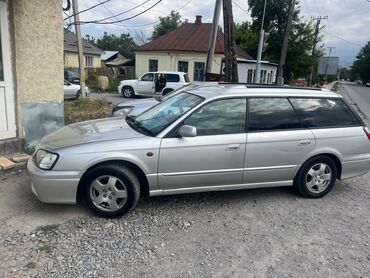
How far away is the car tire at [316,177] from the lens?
4.55m

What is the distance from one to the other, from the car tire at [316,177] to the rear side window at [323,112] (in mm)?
495

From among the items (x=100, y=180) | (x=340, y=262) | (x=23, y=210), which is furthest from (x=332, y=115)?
(x=23, y=210)

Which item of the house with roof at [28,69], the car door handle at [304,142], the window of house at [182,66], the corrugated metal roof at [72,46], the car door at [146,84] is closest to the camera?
the car door handle at [304,142]

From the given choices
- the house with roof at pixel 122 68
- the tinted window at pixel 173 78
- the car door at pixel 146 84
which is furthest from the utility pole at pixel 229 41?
the house with roof at pixel 122 68

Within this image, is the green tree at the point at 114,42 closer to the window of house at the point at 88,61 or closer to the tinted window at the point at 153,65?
the window of house at the point at 88,61

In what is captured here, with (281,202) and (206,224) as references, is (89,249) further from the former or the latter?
(281,202)

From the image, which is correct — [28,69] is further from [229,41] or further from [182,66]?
[182,66]

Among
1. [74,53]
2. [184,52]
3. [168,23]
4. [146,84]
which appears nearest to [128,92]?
[146,84]

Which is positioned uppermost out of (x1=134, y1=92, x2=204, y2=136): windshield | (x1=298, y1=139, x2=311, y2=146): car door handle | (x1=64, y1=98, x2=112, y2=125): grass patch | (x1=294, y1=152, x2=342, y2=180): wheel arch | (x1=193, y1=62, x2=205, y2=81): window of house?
(x1=193, y1=62, x2=205, y2=81): window of house

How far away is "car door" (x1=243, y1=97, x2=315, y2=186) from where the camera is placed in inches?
166

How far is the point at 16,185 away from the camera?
464cm

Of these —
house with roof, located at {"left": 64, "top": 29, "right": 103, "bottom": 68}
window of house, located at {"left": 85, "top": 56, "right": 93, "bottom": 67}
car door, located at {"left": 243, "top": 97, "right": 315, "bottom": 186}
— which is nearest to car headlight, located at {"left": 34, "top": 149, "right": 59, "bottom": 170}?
car door, located at {"left": 243, "top": 97, "right": 315, "bottom": 186}

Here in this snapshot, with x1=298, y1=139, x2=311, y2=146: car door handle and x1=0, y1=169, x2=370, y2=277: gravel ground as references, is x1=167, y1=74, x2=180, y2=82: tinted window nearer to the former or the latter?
x1=0, y1=169, x2=370, y2=277: gravel ground

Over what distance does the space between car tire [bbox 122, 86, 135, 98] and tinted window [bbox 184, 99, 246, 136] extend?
56.9 ft
